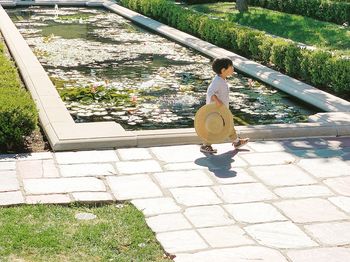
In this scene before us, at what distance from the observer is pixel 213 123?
7863 mm

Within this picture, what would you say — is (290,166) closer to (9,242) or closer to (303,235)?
(303,235)

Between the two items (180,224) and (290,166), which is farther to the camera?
(290,166)

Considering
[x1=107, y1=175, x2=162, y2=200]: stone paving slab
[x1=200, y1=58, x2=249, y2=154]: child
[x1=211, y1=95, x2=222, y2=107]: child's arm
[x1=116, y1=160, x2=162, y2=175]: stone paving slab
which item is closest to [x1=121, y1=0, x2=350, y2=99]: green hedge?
[x1=200, y1=58, x2=249, y2=154]: child

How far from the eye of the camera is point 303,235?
221 inches

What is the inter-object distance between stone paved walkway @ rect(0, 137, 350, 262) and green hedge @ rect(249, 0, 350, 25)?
1364 cm

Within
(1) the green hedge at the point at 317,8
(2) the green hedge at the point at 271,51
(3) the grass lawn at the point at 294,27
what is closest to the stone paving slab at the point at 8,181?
(2) the green hedge at the point at 271,51

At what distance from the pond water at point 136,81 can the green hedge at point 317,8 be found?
6360 mm

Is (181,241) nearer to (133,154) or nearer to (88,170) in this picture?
(88,170)

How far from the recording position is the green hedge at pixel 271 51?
460 inches

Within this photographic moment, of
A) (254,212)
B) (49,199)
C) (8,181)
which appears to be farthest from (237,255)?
(8,181)

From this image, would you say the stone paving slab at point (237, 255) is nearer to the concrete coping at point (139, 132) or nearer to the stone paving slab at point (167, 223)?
the stone paving slab at point (167, 223)

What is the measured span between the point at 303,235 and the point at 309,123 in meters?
3.77

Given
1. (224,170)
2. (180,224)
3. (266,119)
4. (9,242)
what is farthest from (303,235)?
(266,119)

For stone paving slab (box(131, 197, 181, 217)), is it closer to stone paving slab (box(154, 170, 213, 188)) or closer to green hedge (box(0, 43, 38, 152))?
stone paving slab (box(154, 170, 213, 188))
